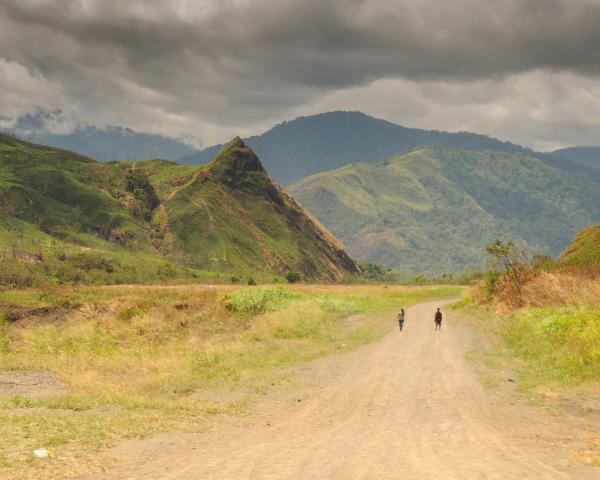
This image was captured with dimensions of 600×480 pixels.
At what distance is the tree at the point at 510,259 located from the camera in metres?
46.4

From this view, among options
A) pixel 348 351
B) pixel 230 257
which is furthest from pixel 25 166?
pixel 348 351

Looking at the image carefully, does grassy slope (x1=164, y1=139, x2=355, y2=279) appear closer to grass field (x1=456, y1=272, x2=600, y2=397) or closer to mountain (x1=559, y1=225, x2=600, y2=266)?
mountain (x1=559, y1=225, x2=600, y2=266)

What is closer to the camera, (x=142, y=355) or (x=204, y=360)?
(x=204, y=360)

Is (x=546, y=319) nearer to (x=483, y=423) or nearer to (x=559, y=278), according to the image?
(x=559, y=278)

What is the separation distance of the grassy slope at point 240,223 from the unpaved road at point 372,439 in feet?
414

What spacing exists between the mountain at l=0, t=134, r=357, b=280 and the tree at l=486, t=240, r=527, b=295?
70276 millimetres

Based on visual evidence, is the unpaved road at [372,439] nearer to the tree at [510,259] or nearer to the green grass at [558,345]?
the green grass at [558,345]

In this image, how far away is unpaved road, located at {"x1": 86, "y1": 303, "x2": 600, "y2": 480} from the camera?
9781 mm

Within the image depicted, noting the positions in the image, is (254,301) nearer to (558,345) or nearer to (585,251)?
(558,345)

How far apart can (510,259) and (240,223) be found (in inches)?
5061

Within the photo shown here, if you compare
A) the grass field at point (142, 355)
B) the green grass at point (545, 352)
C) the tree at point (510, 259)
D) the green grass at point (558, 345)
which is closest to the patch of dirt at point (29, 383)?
the grass field at point (142, 355)

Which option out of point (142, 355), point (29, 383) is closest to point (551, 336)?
point (142, 355)

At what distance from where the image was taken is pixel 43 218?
5212 inches

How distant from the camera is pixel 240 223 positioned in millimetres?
170500
